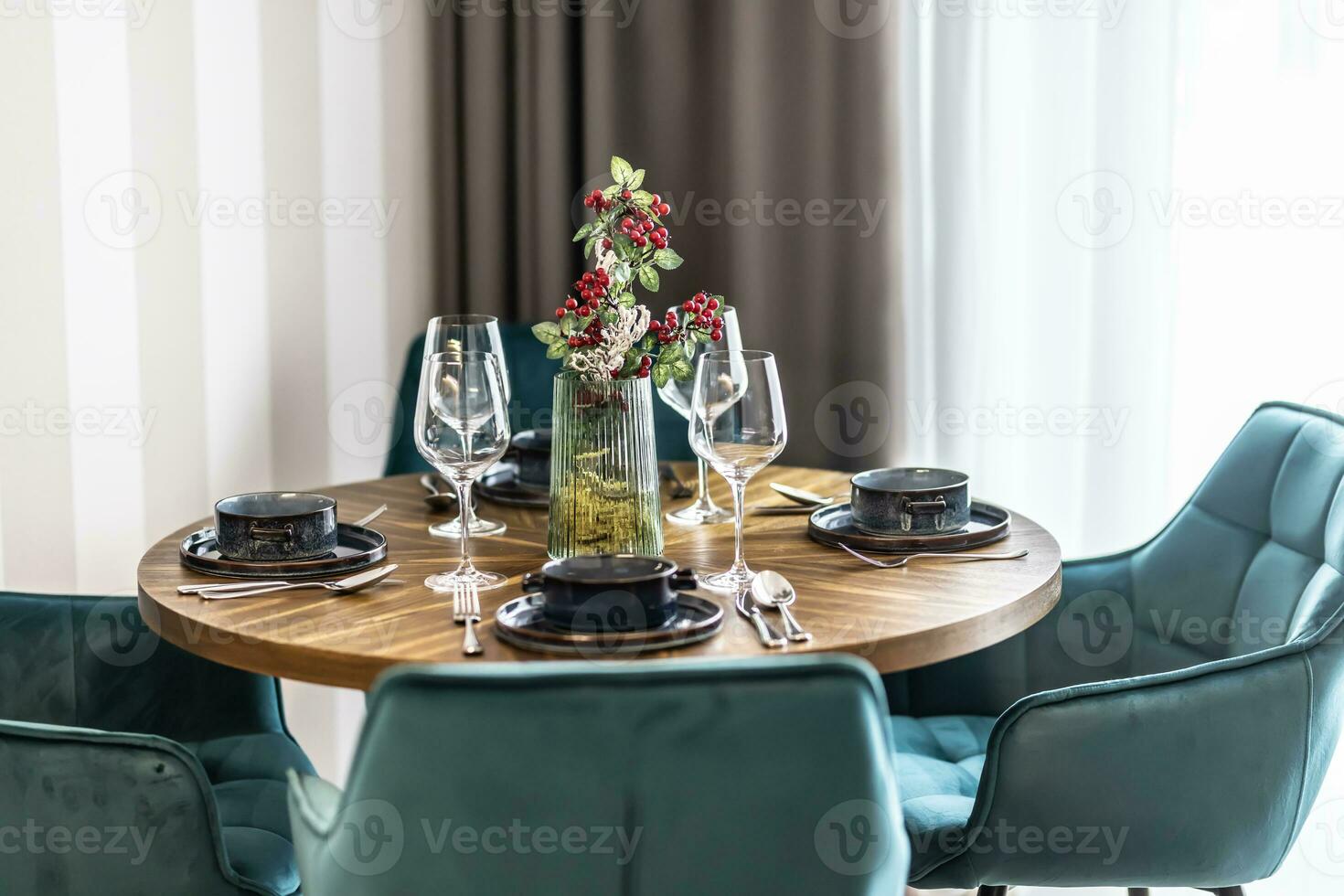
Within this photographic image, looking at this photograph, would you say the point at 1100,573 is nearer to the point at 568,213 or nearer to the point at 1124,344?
the point at 1124,344

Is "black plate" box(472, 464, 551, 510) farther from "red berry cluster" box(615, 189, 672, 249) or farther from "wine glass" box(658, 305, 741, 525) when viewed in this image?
"red berry cluster" box(615, 189, 672, 249)

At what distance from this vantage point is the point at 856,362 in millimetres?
2719

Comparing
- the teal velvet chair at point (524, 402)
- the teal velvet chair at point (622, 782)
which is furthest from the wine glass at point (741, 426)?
the teal velvet chair at point (524, 402)

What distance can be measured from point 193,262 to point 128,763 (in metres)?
1.34

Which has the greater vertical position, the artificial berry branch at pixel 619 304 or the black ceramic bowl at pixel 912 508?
the artificial berry branch at pixel 619 304

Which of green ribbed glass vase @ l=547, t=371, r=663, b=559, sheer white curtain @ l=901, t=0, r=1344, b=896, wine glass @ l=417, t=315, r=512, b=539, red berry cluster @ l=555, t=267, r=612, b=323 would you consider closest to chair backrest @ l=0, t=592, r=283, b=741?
wine glass @ l=417, t=315, r=512, b=539

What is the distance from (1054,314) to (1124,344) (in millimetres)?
150

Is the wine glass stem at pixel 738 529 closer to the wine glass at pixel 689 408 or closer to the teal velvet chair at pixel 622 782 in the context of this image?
the wine glass at pixel 689 408

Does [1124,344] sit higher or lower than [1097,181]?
lower

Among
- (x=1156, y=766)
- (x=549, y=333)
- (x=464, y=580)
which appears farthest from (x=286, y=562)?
(x=1156, y=766)

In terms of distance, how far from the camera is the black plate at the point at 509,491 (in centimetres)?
198

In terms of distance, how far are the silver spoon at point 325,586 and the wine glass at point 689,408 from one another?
509mm

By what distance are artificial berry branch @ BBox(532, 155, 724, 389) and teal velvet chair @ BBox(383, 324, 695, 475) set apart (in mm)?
1042

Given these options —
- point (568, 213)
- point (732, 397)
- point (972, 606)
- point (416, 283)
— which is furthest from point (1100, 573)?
point (416, 283)
